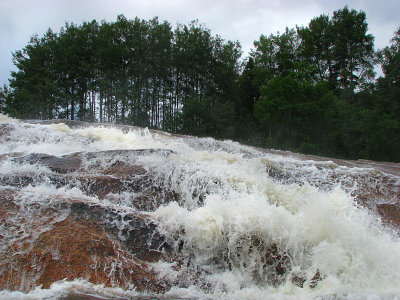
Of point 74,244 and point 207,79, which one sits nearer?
point 74,244

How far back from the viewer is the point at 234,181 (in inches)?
226

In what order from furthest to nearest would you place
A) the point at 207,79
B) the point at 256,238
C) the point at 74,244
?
the point at 207,79, the point at 256,238, the point at 74,244

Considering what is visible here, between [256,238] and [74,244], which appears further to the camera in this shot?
[256,238]

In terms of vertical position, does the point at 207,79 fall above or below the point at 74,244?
above

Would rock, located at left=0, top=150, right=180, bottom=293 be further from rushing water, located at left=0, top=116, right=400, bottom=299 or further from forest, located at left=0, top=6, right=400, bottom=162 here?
forest, located at left=0, top=6, right=400, bottom=162

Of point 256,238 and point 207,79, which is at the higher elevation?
point 207,79

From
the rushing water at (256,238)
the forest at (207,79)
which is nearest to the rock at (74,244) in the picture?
the rushing water at (256,238)

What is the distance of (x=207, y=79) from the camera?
30453 mm

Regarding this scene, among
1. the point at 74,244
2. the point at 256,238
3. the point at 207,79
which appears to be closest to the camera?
the point at 74,244

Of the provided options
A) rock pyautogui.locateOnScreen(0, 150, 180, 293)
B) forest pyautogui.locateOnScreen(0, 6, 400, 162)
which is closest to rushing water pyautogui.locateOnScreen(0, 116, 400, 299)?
rock pyautogui.locateOnScreen(0, 150, 180, 293)

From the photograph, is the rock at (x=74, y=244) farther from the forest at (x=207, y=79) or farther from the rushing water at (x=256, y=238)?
the forest at (x=207, y=79)

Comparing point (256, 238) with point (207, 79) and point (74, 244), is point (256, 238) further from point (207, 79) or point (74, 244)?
Answer: point (207, 79)

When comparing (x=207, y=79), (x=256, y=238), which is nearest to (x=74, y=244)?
(x=256, y=238)

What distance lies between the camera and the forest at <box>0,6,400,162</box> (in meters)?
25.6
